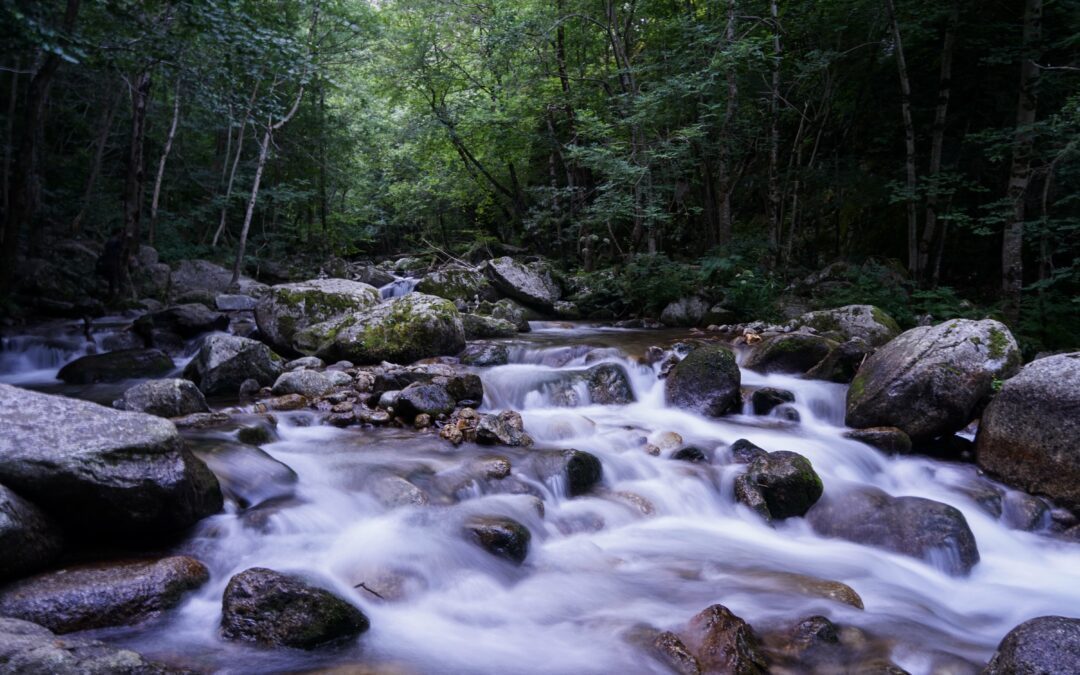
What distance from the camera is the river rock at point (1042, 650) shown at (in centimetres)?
261

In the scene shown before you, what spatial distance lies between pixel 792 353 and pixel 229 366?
299 inches

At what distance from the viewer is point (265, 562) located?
4055 millimetres

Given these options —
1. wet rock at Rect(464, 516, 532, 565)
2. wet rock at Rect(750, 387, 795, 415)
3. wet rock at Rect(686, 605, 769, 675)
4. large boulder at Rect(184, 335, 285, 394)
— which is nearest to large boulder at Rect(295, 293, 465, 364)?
large boulder at Rect(184, 335, 285, 394)

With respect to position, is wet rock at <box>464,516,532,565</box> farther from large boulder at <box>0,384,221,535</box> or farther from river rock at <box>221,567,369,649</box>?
large boulder at <box>0,384,221,535</box>

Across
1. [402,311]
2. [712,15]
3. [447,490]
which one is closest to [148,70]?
[402,311]

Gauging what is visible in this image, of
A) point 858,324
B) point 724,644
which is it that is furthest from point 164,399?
point 858,324

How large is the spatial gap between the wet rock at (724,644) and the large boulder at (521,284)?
446 inches

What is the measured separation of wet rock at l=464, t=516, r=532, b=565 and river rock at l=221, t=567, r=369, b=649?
4.14 feet

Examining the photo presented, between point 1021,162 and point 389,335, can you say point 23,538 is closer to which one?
point 389,335

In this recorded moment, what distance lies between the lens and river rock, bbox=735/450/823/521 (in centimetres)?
530

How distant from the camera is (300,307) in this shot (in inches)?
396

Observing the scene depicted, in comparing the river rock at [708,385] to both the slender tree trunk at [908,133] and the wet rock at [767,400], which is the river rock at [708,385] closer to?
the wet rock at [767,400]

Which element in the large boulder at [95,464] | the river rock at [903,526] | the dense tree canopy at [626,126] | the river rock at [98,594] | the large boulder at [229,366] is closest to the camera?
the river rock at [98,594]

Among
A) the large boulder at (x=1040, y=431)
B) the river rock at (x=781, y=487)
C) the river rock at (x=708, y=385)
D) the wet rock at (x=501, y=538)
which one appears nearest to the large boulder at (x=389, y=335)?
the river rock at (x=708, y=385)
